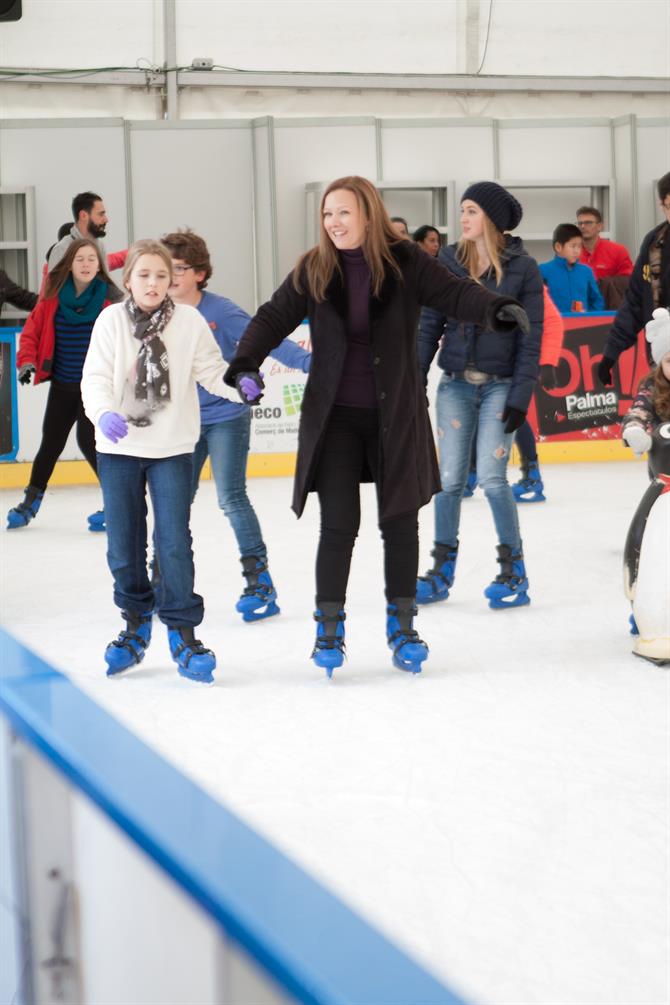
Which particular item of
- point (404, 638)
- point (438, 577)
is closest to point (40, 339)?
point (438, 577)

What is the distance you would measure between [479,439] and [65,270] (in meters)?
2.08

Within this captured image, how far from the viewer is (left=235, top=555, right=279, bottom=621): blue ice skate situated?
4191mm

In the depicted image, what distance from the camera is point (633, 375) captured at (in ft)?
27.2

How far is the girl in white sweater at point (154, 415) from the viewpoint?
129 inches

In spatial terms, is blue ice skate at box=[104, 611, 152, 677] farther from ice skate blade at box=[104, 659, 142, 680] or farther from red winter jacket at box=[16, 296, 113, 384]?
red winter jacket at box=[16, 296, 113, 384]

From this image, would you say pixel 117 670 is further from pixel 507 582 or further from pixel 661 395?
pixel 661 395

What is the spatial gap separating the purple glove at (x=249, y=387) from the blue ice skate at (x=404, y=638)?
2.29ft

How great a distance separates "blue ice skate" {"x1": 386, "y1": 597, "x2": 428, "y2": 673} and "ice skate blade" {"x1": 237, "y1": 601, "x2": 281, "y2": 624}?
78 cm

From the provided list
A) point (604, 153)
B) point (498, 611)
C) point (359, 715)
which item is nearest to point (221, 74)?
point (604, 153)

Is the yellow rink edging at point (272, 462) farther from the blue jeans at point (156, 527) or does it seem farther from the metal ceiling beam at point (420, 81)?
the metal ceiling beam at point (420, 81)

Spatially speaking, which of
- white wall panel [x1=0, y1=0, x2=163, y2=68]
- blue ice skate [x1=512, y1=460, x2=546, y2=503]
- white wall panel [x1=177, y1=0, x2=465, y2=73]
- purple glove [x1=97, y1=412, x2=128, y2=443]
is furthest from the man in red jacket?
purple glove [x1=97, y1=412, x2=128, y2=443]

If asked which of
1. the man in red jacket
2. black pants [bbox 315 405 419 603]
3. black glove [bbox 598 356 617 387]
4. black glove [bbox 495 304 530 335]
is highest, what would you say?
the man in red jacket

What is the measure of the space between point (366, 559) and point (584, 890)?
10.6 ft

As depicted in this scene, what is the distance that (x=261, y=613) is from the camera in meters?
4.25
